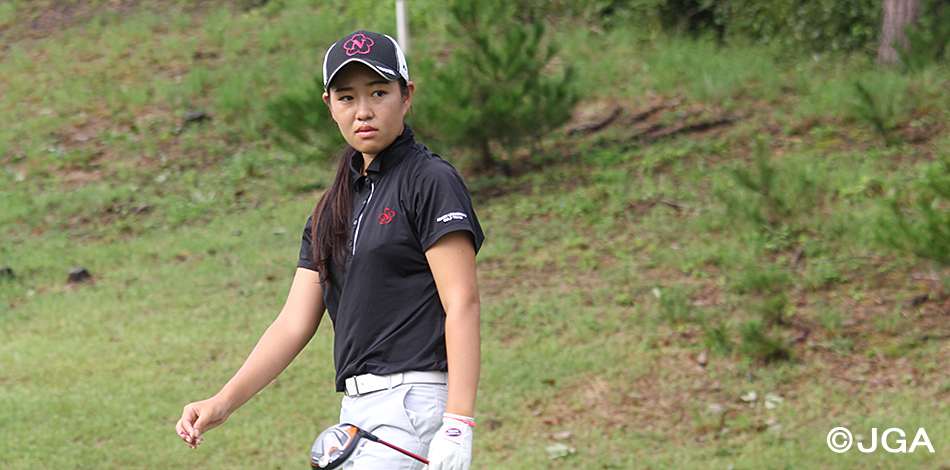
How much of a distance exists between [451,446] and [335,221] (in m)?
0.71

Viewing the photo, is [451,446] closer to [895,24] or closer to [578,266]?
[578,266]

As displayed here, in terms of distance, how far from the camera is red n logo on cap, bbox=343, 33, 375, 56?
2.17m

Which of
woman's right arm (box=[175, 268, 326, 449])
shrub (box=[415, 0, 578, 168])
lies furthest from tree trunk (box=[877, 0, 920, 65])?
woman's right arm (box=[175, 268, 326, 449])

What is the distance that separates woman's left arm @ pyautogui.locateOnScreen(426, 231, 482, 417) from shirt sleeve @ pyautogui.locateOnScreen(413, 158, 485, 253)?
0.08ft

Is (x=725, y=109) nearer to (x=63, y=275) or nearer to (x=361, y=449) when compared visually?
(x=63, y=275)

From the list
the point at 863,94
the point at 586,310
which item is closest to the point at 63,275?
the point at 586,310

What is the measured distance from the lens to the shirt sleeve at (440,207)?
2107 mm

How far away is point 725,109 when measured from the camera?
954cm

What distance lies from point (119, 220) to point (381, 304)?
737cm

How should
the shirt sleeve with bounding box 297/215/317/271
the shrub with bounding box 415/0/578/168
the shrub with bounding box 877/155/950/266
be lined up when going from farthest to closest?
the shrub with bounding box 415/0/578/168 < the shrub with bounding box 877/155/950/266 < the shirt sleeve with bounding box 297/215/317/271

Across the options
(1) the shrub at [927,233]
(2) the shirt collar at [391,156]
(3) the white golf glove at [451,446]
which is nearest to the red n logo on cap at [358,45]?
(2) the shirt collar at [391,156]

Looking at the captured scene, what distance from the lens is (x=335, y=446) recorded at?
7.16 ft

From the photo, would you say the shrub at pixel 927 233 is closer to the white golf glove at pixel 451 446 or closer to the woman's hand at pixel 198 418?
the white golf glove at pixel 451 446

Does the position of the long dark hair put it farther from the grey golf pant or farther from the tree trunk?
the tree trunk
